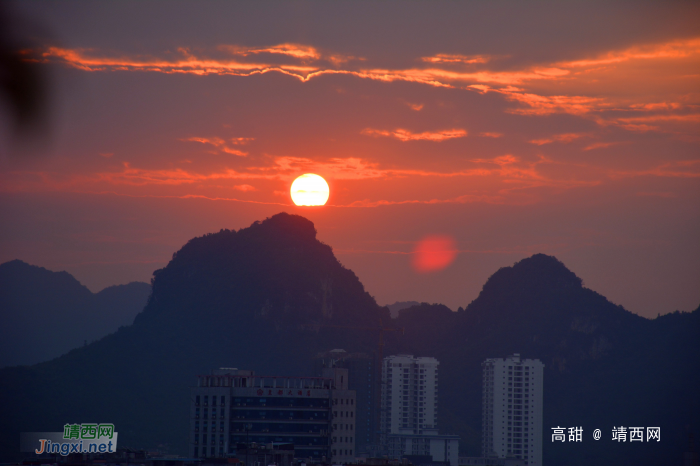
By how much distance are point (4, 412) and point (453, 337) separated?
96907 millimetres

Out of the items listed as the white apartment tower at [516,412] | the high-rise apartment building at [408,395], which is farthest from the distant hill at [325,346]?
the high-rise apartment building at [408,395]

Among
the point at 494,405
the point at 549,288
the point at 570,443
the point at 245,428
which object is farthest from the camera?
the point at 549,288

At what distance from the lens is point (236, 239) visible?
16875 cm

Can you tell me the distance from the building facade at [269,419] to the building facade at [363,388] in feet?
222

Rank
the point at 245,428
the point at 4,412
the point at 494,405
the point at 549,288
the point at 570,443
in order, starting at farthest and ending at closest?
1. the point at 549,288
2. the point at 570,443
3. the point at 494,405
4. the point at 4,412
5. the point at 245,428

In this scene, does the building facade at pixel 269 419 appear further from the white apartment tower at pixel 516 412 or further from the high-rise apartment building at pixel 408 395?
the high-rise apartment building at pixel 408 395

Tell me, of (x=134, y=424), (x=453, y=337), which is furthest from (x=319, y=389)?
(x=453, y=337)

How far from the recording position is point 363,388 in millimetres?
145750

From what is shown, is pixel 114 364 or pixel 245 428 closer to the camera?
pixel 245 428

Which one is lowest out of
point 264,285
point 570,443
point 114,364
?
point 570,443

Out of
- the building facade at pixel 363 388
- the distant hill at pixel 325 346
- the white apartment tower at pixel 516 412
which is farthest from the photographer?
the building facade at pixel 363 388

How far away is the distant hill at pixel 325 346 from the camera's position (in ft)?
451

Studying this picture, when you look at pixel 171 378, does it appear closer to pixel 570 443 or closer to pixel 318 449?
pixel 570 443

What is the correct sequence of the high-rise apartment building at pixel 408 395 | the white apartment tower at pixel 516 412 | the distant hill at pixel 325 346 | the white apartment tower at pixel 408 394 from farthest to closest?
the white apartment tower at pixel 408 394 → the high-rise apartment building at pixel 408 395 → the white apartment tower at pixel 516 412 → the distant hill at pixel 325 346
